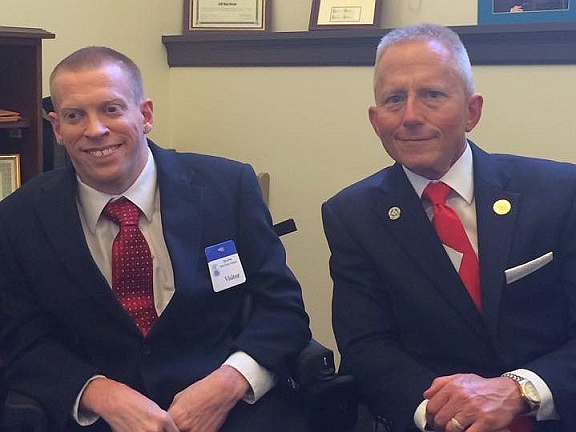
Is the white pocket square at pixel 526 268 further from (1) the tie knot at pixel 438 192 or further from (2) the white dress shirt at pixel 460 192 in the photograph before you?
(1) the tie knot at pixel 438 192

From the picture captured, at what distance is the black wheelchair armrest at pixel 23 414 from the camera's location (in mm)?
1860

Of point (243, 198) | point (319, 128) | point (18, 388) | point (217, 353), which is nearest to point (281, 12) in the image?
point (319, 128)

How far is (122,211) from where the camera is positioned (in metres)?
2.10

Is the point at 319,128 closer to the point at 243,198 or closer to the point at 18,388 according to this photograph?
the point at 243,198

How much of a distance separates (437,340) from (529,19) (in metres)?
1.21

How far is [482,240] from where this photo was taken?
1.93 m

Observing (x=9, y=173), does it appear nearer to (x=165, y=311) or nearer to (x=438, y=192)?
(x=165, y=311)

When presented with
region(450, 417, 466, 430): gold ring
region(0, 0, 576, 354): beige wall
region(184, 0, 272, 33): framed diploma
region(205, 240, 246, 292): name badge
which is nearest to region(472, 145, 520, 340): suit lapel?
region(450, 417, 466, 430): gold ring

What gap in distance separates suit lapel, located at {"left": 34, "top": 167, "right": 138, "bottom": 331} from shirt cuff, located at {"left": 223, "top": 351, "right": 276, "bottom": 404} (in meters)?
0.26

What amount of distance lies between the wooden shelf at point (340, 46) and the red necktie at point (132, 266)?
1241 millimetres

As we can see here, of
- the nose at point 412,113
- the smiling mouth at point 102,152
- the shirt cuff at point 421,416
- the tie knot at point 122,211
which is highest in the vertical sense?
the nose at point 412,113

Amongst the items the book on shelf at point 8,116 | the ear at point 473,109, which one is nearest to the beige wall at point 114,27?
the book on shelf at point 8,116

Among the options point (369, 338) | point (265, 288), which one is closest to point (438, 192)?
point (369, 338)

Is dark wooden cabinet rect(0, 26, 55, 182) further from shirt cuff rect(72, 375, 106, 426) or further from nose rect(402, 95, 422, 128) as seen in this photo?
nose rect(402, 95, 422, 128)
